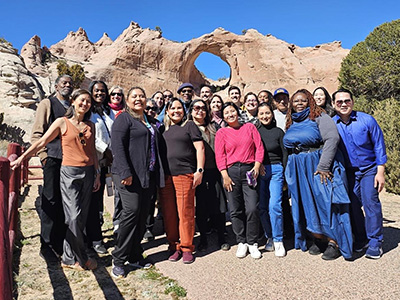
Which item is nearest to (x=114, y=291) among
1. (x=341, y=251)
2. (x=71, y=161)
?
(x=71, y=161)

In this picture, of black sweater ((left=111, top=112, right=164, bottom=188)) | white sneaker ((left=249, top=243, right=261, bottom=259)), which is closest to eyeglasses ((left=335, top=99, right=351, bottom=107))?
white sneaker ((left=249, top=243, right=261, bottom=259))

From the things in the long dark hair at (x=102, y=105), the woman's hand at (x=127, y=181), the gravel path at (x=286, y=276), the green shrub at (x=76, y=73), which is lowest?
the gravel path at (x=286, y=276)

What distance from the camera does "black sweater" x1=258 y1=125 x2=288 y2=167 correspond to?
3.64 metres

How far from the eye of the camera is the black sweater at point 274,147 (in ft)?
12.0

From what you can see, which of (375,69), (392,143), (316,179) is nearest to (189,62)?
(375,69)

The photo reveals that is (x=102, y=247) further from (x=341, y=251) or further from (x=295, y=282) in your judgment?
(x=341, y=251)

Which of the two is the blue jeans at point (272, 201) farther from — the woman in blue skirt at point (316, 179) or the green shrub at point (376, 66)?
the green shrub at point (376, 66)

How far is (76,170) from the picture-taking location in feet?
9.78

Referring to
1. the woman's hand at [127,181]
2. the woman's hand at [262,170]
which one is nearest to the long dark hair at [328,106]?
the woman's hand at [262,170]

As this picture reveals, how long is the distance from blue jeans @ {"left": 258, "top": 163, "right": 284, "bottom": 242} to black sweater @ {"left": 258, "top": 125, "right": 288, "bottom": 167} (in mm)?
75

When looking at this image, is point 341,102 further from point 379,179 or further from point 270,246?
point 270,246

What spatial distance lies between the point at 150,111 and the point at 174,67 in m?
21.3

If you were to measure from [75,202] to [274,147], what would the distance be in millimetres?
2362

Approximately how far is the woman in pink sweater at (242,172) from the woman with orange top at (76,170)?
4.87 ft
